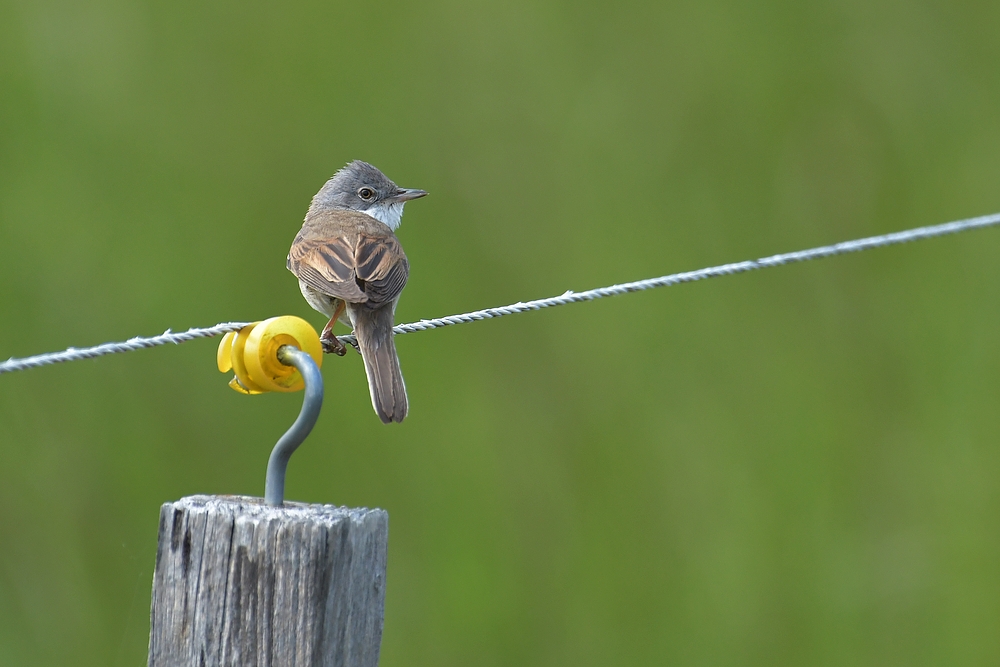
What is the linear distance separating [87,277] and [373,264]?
165 centimetres

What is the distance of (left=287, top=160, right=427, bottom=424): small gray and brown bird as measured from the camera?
3.38 m

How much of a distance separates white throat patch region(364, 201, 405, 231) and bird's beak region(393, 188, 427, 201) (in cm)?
4

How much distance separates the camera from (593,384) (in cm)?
525

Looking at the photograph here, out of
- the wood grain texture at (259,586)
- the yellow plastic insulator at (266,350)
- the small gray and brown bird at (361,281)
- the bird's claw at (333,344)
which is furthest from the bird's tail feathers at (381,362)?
the wood grain texture at (259,586)

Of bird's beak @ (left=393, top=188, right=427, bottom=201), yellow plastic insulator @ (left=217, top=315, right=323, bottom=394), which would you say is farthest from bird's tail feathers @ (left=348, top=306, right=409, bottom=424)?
bird's beak @ (left=393, top=188, right=427, bottom=201)

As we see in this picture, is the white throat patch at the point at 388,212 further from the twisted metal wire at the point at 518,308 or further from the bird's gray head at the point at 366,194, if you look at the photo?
the twisted metal wire at the point at 518,308

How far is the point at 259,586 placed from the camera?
1782 millimetres

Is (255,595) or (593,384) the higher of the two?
(593,384)

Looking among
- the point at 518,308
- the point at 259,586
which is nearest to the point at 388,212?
the point at 518,308

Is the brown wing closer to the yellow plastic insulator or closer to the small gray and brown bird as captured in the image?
the small gray and brown bird

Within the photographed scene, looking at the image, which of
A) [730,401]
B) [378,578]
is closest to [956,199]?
[730,401]

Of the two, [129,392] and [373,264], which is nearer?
[373,264]

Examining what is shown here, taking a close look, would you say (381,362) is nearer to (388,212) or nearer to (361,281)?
(361,281)

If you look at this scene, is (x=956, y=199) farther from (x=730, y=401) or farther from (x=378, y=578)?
(x=378, y=578)
